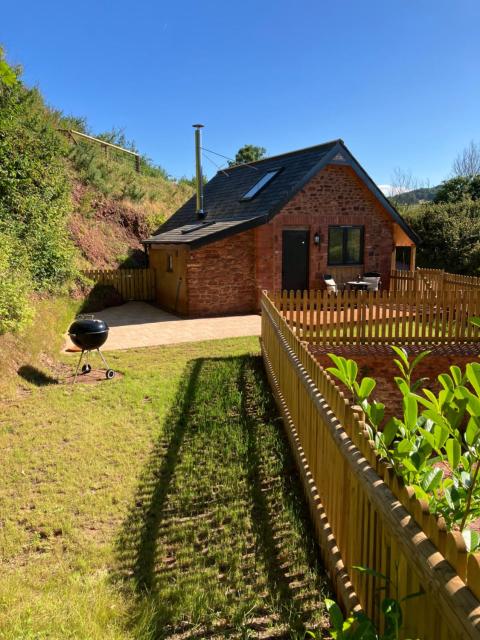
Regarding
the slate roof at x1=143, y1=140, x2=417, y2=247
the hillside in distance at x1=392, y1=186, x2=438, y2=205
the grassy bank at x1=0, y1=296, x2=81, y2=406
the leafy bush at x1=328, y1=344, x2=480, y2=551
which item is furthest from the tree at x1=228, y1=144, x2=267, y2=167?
the leafy bush at x1=328, y1=344, x2=480, y2=551

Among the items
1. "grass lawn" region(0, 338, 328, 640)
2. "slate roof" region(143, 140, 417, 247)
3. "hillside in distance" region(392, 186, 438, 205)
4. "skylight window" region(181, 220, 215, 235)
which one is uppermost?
"hillside in distance" region(392, 186, 438, 205)

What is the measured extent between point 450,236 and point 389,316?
1878cm

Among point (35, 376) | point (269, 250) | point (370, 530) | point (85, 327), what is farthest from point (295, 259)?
point (370, 530)

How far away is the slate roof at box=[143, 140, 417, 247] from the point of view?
51.6 feet

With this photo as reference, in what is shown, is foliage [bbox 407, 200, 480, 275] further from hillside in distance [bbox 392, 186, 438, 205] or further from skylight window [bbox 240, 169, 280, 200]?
hillside in distance [bbox 392, 186, 438, 205]

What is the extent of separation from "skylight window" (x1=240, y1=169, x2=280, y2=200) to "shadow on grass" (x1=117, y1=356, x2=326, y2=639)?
40.4 ft

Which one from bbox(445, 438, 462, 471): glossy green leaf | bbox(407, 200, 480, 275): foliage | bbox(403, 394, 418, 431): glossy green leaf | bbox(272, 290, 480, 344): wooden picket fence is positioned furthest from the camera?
bbox(407, 200, 480, 275): foliage

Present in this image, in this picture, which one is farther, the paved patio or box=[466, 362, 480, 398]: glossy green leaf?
the paved patio

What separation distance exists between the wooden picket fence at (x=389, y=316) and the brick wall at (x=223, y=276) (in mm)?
6049

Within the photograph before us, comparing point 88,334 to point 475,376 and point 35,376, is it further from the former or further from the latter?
point 475,376

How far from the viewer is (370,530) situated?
270 cm

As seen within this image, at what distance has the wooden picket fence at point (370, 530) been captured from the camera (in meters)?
1.72

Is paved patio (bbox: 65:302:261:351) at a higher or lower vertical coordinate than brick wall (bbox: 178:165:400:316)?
lower

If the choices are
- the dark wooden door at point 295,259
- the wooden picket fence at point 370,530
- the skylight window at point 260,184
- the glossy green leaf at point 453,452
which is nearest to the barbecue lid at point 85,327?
the wooden picket fence at point 370,530
